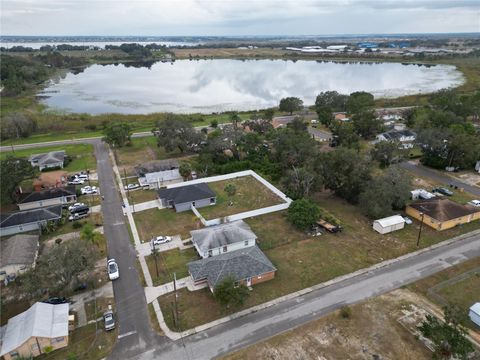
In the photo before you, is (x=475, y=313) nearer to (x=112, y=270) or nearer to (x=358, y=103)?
(x=112, y=270)

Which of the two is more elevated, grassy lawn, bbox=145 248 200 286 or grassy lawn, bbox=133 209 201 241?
grassy lawn, bbox=145 248 200 286

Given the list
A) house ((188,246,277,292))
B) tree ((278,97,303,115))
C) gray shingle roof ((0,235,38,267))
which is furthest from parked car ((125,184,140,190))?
tree ((278,97,303,115))

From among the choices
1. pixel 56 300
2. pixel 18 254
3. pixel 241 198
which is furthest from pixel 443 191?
pixel 18 254

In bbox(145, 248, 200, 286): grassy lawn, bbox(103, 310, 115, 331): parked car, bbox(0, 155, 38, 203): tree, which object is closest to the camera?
bbox(103, 310, 115, 331): parked car

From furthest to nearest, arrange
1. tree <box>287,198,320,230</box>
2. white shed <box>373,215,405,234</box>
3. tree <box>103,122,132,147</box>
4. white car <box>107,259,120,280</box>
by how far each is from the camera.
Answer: tree <box>103,122,132,147</box> < white shed <box>373,215,405,234</box> < tree <box>287,198,320,230</box> < white car <box>107,259,120,280</box>

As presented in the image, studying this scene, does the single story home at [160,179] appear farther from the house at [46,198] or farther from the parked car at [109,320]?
the parked car at [109,320]

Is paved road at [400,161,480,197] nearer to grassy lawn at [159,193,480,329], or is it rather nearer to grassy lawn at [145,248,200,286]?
grassy lawn at [159,193,480,329]

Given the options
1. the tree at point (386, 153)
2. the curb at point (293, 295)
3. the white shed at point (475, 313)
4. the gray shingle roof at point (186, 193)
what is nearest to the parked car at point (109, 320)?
the curb at point (293, 295)

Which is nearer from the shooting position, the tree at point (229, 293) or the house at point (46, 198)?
the tree at point (229, 293)
